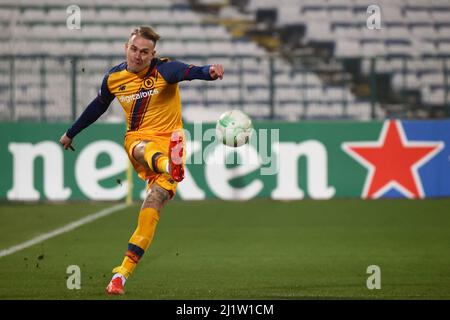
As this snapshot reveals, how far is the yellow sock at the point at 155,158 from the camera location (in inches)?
327

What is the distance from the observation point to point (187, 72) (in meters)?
8.36

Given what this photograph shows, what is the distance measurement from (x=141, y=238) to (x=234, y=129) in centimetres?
120

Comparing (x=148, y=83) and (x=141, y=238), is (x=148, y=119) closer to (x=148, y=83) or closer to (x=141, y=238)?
(x=148, y=83)

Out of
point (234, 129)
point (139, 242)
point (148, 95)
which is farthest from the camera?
point (148, 95)

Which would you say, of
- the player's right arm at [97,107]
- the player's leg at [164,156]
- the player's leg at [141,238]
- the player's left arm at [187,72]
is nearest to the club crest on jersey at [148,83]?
the player's left arm at [187,72]

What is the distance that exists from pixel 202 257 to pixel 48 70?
854 cm

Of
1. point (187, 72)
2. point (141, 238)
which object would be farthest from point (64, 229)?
point (187, 72)

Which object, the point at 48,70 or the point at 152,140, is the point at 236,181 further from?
the point at 152,140

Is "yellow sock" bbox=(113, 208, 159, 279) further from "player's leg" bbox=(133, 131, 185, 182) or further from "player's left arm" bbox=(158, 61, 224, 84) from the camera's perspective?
"player's left arm" bbox=(158, 61, 224, 84)

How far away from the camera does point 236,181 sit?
1789 centimetres

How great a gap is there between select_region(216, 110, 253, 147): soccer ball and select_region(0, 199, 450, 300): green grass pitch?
1.24 meters

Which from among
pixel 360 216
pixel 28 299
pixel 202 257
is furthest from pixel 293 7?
pixel 28 299

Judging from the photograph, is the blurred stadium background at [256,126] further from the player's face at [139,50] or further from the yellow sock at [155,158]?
the player's face at [139,50]

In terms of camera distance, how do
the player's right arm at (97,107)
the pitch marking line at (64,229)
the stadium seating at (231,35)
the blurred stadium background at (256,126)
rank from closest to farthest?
the player's right arm at (97,107), the blurred stadium background at (256,126), the pitch marking line at (64,229), the stadium seating at (231,35)
